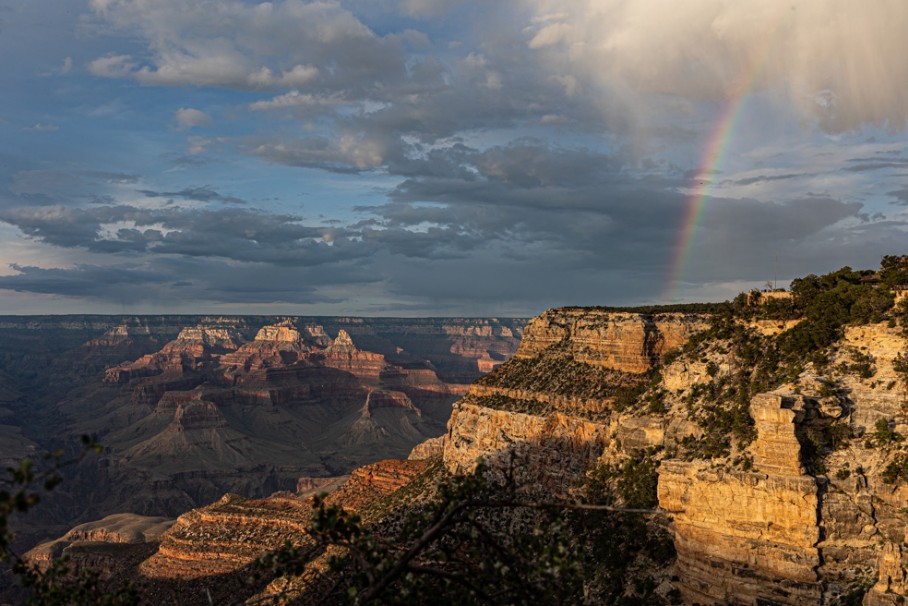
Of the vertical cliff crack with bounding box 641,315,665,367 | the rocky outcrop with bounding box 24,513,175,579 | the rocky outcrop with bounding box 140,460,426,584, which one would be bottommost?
the rocky outcrop with bounding box 24,513,175,579

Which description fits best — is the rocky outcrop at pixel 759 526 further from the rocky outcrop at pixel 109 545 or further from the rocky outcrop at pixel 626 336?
the rocky outcrop at pixel 109 545

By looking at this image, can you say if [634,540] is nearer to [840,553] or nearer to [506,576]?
[840,553]

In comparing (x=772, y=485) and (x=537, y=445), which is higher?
(x=772, y=485)

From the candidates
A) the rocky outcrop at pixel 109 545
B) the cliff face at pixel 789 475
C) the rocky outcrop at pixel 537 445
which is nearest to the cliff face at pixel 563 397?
the rocky outcrop at pixel 537 445

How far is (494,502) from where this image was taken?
54.2 feet

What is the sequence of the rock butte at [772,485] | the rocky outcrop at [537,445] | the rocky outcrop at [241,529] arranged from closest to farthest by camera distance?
the rock butte at [772,485], the rocky outcrop at [537,445], the rocky outcrop at [241,529]

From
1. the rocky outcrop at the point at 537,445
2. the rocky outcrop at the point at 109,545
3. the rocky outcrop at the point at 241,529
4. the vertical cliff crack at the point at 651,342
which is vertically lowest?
the rocky outcrop at the point at 109,545

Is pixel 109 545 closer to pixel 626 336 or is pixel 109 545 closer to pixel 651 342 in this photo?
pixel 626 336

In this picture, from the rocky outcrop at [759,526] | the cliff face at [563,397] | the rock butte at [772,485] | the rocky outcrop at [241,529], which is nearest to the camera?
the rock butte at [772,485]

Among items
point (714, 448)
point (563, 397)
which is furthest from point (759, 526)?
point (563, 397)

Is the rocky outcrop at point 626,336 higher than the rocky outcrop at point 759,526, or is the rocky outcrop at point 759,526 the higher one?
the rocky outcrop at point 626,336

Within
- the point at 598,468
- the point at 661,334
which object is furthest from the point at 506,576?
the point at 661,334

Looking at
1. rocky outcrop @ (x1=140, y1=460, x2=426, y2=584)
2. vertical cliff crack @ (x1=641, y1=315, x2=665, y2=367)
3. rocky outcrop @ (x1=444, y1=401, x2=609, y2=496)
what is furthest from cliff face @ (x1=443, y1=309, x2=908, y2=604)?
rocky outcrop @ (x1=140, y1=460, x2=426, y2=584)

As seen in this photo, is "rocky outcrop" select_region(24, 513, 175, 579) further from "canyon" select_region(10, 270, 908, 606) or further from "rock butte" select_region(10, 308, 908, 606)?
"rock butte" select_region(10, 308, 908, 606)
